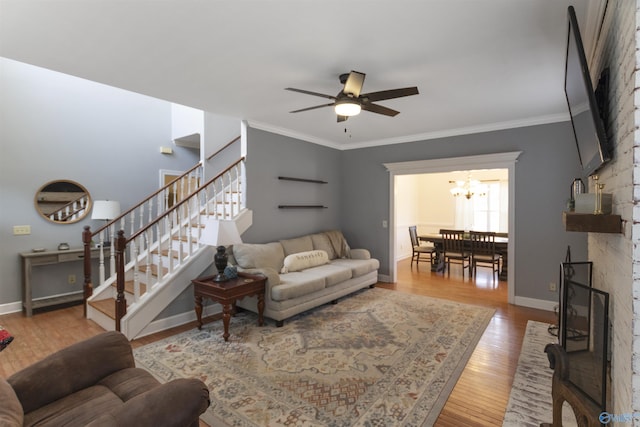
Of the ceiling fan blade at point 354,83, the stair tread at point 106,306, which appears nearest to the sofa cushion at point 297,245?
the stair tread at point 106,306

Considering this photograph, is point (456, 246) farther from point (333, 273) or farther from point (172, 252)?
point (172, 252)

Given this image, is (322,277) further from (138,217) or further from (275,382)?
(138,217)

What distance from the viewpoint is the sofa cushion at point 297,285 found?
11.7 ft

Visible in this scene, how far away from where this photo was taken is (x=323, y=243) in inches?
206

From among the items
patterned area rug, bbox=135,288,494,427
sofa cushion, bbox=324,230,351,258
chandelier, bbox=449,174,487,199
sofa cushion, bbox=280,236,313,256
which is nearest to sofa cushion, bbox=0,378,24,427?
patterned area rug, bbox=135,288,494,427

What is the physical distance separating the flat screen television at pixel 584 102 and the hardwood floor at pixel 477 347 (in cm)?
176

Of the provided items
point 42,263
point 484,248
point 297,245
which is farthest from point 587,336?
point 42,263

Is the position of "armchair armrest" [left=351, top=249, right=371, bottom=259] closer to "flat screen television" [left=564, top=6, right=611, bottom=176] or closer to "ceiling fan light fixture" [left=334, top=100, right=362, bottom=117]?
"ceiling fan light fixture" [left=334, top=100, right=362, bottom=117]

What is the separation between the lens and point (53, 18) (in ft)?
6.70

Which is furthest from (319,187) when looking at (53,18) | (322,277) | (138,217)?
(53,18)

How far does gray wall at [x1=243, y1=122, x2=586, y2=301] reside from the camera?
13.7 feet

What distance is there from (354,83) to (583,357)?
242cm

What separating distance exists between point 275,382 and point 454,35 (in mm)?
2977

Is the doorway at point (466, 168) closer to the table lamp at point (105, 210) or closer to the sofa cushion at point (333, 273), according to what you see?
the sofa cushion at point (333, 273)
